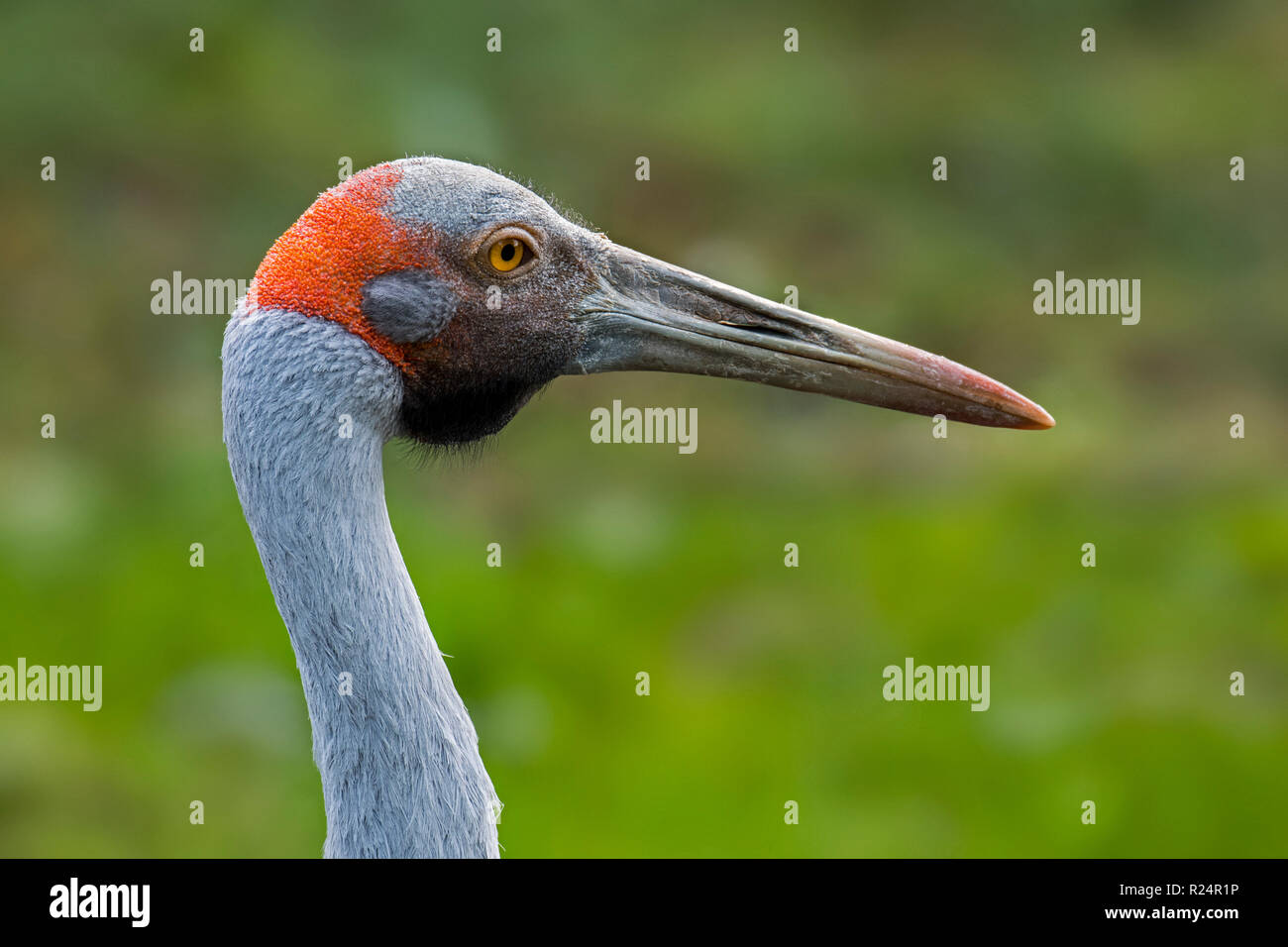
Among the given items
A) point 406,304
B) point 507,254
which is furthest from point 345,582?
point 507,254

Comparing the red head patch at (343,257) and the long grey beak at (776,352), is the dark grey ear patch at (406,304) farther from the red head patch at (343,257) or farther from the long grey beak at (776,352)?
the long grey beak at (776,352)

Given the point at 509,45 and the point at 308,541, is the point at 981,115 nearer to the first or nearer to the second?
the point at 509,45

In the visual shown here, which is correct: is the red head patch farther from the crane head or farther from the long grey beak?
the long grey beak

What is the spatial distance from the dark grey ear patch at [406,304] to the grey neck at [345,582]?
7cm

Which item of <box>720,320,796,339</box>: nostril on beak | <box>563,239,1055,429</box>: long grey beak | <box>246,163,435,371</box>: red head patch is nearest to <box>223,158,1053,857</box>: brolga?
<box>246,163,435,371</box>: red head patch

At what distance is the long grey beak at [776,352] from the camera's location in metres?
3.81

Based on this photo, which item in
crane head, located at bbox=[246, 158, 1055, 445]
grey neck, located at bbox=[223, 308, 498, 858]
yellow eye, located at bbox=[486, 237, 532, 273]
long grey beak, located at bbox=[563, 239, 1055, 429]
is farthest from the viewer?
long grey beak, located at bbox=[563, 239, 1055, 429]

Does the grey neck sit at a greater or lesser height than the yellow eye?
lesser

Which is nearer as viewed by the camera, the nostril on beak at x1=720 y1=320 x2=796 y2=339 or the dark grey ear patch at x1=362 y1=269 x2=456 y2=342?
the dark grey ear patch at x1=362 y1=269 x2=456 y2=342

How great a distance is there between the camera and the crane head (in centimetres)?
338

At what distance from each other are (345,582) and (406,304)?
65 centimetres

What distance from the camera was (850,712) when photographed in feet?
26.9

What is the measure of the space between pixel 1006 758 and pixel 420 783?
17.3ft

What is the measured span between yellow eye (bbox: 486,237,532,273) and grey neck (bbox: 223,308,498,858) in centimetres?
36
